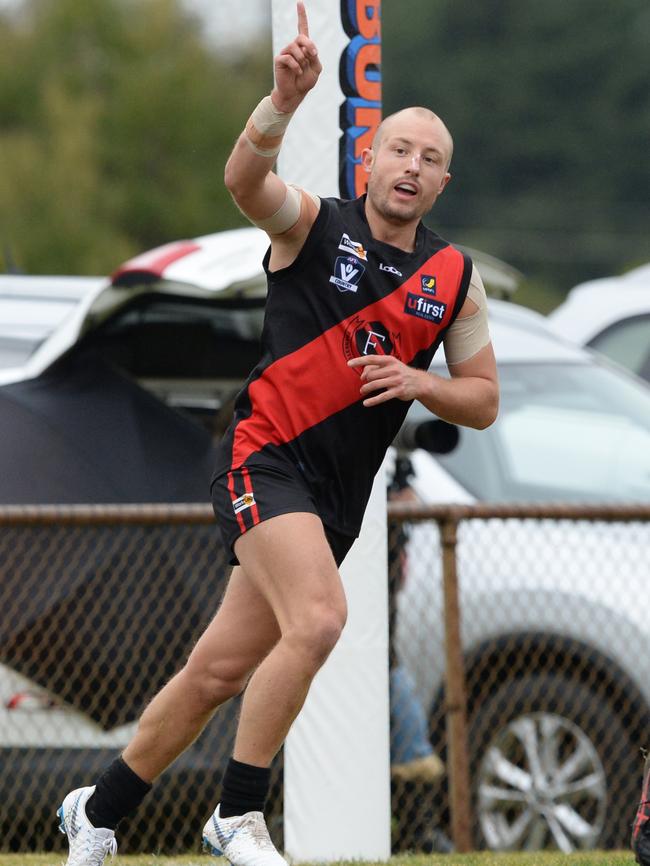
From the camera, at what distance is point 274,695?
4.41 m

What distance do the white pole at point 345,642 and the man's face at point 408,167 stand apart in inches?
45.7

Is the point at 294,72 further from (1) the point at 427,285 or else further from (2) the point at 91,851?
(2) the point at 91,851

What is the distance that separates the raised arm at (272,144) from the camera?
422cm

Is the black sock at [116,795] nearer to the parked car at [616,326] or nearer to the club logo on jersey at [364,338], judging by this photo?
the club logo on jersey at [364,338]

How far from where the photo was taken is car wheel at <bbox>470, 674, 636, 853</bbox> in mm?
7066

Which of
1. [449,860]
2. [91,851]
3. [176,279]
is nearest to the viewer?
[91,851]

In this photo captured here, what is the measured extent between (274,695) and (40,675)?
2454 mm

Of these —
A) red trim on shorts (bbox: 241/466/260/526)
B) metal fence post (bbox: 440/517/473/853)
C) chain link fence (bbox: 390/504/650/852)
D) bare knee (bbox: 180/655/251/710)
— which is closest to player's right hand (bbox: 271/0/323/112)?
red trim on shorts (bbox: 241/466/260/526)

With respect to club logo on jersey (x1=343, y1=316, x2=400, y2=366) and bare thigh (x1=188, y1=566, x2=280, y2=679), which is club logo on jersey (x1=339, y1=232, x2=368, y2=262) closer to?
club logo on jersey (x1=343, y1=316, x2=400, y2=366)

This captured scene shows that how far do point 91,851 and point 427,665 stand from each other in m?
2.73

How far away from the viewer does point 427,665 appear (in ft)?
23.7

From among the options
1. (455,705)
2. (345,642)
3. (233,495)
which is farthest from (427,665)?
(233,495)

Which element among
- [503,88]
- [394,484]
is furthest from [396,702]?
[503,88]

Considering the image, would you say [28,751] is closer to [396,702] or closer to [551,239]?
[396,702]
